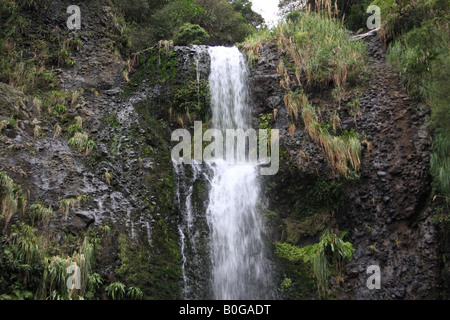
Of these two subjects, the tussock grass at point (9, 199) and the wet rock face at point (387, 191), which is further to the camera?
the wet rock face at point (387, 191)

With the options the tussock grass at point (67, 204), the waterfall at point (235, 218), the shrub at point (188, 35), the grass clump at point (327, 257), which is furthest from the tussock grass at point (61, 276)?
the shrub at point (188, 35)

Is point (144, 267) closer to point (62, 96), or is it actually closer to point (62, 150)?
point (62, 150)

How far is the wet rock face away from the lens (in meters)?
6.75

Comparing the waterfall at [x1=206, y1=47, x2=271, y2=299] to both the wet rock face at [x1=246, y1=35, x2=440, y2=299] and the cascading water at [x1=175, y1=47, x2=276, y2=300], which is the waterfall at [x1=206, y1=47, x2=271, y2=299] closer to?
the cascading water at [x1=175, y1=47, x2=276, y2=300]

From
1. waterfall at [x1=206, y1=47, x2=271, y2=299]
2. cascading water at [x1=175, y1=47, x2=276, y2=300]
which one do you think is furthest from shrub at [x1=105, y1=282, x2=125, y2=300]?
waterfall at [x1=206, y1=47, x2=271, y2=299]

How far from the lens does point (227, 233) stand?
27.3 ft

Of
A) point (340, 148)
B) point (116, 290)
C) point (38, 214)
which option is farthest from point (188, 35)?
point (116, 290)

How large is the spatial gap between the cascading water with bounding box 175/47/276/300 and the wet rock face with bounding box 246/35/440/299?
916 millimetres

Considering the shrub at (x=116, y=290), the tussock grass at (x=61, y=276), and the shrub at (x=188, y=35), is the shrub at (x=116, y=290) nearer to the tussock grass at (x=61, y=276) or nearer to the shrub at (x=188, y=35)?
the tussock grass at (x=61, y=276)

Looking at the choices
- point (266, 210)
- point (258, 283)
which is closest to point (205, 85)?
point (266, 210)

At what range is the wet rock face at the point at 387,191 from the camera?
675cm

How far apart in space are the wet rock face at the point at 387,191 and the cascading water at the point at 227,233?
0.92 metres

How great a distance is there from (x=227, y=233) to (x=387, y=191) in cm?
376
